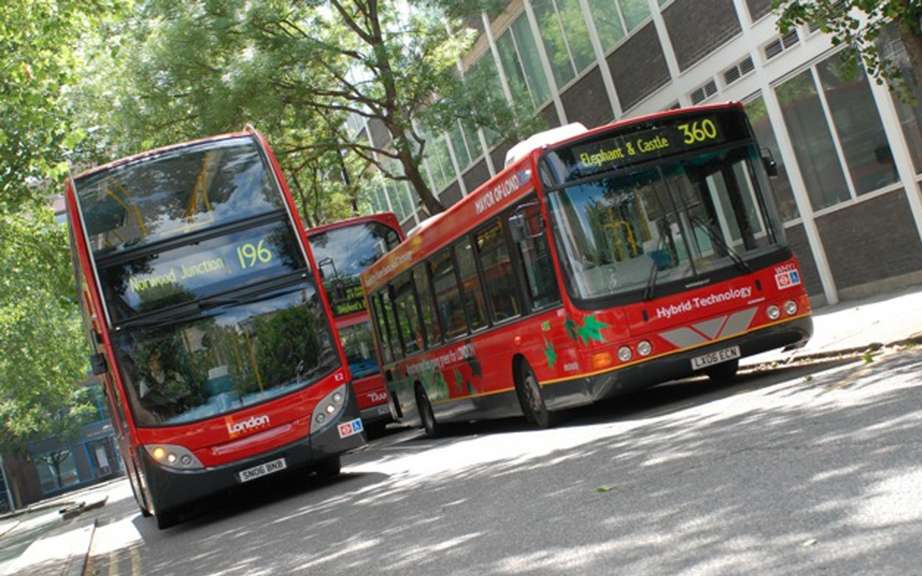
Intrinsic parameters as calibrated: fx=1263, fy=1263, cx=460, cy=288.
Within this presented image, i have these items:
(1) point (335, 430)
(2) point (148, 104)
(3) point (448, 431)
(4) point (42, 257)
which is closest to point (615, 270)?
(1) point (335, 430)

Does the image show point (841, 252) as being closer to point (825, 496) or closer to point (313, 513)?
point (313, 513)

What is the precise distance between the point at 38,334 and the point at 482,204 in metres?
41.8

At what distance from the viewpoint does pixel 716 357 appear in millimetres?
13438

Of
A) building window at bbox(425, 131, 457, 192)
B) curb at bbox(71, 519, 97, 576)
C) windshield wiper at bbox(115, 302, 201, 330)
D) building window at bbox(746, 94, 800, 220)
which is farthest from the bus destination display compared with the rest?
building window at bbox(425, 131, 457, 192)

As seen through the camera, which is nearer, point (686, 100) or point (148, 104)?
point (686, 100)

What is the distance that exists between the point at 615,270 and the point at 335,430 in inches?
147

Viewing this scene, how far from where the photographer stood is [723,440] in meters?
9.48

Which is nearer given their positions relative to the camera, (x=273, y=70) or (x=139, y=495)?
(x=139, y=495)

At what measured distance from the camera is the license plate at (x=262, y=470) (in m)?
14.2

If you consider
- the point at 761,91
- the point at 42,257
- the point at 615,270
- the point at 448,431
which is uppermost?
the point at 42,257

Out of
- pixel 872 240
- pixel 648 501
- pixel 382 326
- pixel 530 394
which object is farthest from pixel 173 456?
pixel 872 240

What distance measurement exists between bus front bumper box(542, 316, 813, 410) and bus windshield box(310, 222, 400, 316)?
12021 millimetres

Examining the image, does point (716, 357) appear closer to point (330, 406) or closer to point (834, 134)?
point (330, 406)

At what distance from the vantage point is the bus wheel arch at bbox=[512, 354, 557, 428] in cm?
1488
